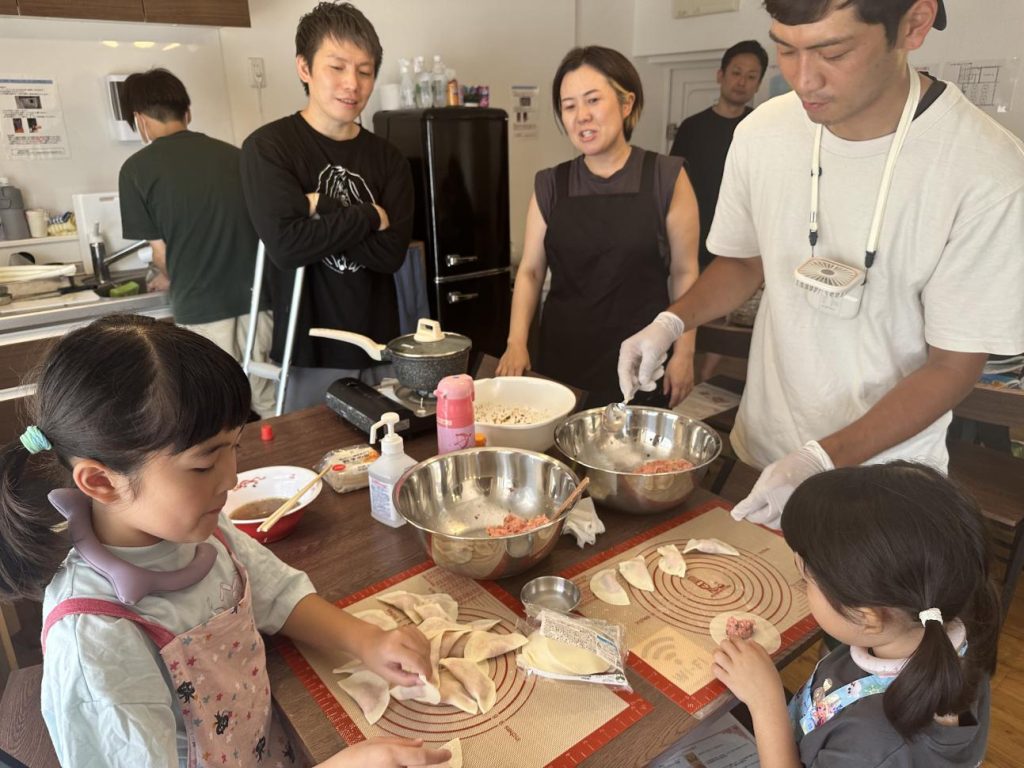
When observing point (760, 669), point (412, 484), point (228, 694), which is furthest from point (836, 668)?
point (228, 694)

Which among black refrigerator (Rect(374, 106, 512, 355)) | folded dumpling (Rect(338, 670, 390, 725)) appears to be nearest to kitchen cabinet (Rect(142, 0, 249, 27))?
black refrigerator (Rect(374, 106, 512, 355))

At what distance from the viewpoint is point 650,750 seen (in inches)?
32.5

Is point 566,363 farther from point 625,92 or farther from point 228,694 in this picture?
point 228,694

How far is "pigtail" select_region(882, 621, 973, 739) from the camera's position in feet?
2.67

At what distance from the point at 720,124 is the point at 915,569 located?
3822 millimetres

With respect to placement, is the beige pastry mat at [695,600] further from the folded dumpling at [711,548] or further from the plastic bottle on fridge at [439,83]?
the plastic bottle on fridge at [439,83]

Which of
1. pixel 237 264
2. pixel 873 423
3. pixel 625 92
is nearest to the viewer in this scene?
pixel 873 423

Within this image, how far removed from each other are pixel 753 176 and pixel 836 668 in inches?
38.2

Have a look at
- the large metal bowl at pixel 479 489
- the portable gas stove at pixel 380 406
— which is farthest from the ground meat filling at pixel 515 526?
the portable gas stove at pixel 380 406

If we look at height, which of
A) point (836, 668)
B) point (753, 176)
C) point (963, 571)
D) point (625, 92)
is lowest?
point (836, 668)

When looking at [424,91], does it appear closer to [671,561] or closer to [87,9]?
[87,9]

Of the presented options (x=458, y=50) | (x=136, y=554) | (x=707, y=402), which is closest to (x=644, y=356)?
(x=136, y=554)

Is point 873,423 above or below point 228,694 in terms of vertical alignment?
above

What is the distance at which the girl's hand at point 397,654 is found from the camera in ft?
3.05
